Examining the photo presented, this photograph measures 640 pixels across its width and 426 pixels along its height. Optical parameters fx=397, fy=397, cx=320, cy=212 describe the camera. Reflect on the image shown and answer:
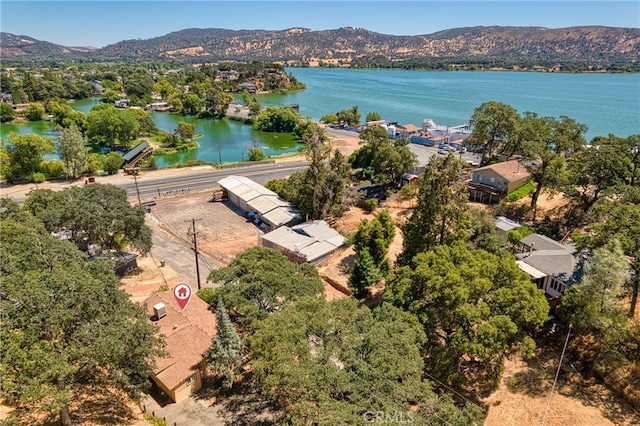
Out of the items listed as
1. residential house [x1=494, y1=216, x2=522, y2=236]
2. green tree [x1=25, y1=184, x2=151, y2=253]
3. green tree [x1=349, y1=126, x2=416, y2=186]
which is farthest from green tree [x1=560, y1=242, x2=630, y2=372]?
green tree [x1=25, y1=184, x2=151, y2=253]

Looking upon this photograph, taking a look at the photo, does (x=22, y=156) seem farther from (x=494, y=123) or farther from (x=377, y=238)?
(x=494, y=123)

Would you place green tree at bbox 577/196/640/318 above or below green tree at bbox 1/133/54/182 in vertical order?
above

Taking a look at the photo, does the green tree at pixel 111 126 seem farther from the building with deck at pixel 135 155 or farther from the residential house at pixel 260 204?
the residential house at pixel 260 204

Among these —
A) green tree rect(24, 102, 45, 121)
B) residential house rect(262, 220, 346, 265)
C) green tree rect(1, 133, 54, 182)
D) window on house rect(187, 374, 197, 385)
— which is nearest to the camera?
window on house rect(187, 374, 197, 385)

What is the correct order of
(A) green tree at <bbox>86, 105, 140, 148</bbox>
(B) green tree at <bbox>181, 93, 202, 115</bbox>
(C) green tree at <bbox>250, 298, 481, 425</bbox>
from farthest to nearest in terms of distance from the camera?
(B) green tree at <bbox>181, 93, 202, 115</bbox> < (A) green tree at <bbox>86, 105, 140, 148</bbox> < (C) green tree at <bbox>250, 298, 481, 425</bbox>

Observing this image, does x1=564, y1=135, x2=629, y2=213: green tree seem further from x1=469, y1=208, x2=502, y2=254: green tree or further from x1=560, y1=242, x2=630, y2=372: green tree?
x1=560, y1=242, x2=630, y2=372: green tree


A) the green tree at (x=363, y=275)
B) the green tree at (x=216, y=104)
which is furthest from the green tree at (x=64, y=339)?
the green tree at (x=216, y=104)

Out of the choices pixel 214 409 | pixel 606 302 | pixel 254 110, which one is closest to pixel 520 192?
pixel 606 302

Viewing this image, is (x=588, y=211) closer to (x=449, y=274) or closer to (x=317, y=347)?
(x=449, y=274)

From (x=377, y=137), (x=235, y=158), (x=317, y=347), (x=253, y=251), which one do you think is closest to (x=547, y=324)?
(x=317, y=347)
